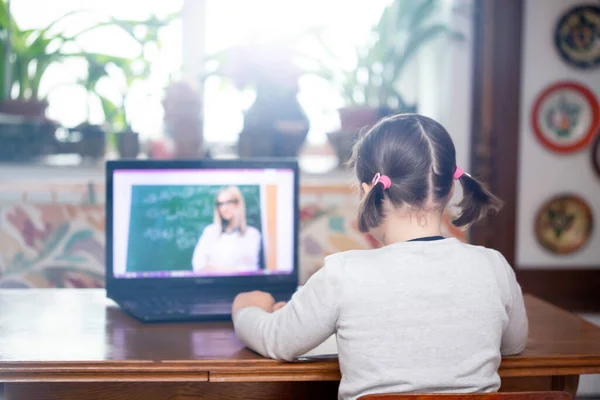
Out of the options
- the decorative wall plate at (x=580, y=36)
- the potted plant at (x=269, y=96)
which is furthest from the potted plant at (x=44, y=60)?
the decorative wall plate at (x=580, y=36)

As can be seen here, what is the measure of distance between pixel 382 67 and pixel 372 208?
1.70 metres

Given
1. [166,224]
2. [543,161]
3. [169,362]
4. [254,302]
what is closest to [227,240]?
[166,224]

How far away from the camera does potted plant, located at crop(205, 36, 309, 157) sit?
2744mm

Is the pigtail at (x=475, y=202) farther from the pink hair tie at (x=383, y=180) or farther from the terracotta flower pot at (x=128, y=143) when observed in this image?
the terracotta flower pot at (x=128, y=143)

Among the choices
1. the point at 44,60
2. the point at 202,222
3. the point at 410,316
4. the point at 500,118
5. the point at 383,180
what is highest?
the point at 44,60

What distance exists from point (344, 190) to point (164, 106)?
0.73 meters

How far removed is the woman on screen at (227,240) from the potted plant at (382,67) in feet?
3.62

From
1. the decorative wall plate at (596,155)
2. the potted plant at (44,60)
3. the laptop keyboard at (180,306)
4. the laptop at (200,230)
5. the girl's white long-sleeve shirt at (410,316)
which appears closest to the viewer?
the girl's white long-sleeve shirt at (410,316)

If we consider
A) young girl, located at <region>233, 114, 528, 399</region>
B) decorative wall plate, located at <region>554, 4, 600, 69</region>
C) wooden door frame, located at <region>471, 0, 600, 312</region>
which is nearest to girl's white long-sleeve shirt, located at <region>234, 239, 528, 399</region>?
young girl, located at <region>233, 114, 528, 399</region>

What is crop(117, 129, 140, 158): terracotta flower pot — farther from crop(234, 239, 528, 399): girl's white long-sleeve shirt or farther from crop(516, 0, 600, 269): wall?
crop(234, 239, 528, 399): girl's white long-sleeve shirt

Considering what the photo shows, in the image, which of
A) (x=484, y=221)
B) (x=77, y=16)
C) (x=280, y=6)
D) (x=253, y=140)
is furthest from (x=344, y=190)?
(x=77, y=16)

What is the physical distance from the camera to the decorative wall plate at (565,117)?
2877mm

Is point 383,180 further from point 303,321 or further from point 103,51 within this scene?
point 103,51

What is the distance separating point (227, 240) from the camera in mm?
1725
